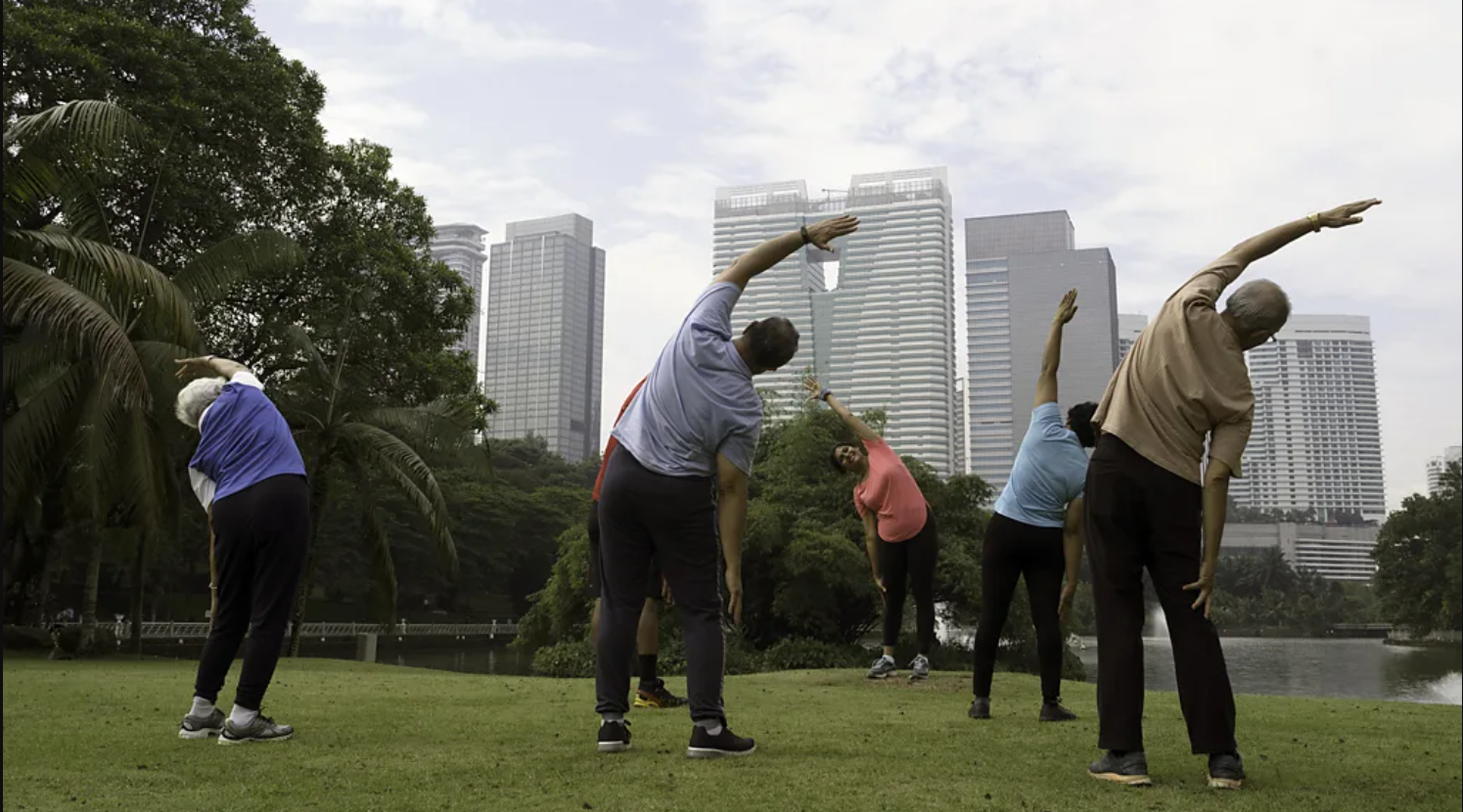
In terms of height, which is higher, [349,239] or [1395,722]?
[349,239]

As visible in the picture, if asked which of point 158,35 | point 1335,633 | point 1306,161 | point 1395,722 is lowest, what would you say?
point 1335,633

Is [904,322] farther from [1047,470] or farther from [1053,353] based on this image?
[1053,353]

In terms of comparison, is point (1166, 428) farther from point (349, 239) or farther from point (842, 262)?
point (842, 262)

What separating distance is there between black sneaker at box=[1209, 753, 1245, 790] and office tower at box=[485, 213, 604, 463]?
10435 cm

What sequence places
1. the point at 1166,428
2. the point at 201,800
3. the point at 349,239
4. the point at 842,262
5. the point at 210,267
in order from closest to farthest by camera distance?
the point at 201,800
the point at 1166,428
the point at 210,267
the point at 349,239
the point at 842,262

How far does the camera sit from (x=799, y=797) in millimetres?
3041

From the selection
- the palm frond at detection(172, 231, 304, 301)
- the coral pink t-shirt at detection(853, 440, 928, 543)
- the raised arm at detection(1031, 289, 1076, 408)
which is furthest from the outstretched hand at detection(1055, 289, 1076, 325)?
the palm frond at detection(172, 231, 304, 301)

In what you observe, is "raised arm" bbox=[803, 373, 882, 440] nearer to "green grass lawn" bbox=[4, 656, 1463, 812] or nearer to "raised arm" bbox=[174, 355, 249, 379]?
"green grass lawn" bbox=[4, 656, 1463, 812]

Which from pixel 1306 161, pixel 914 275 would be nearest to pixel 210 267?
pixel 1306 161

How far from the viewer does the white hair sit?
462cm

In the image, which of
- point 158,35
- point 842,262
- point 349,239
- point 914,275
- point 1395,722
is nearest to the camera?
point 1395,722

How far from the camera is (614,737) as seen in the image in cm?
393

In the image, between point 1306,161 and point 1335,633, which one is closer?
point 1306,161

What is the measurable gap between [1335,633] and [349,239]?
7295 centimetres
